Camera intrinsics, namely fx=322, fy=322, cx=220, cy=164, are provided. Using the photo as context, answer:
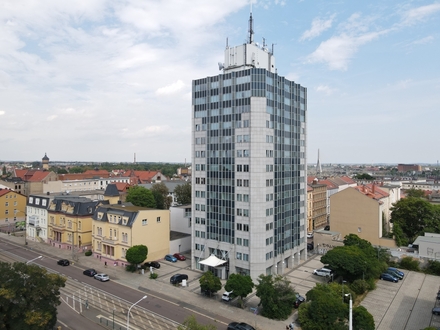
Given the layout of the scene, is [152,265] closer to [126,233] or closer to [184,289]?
[126,233]

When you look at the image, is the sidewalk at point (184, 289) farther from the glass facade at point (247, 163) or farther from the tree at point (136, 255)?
the glass facade at point (247, 163)

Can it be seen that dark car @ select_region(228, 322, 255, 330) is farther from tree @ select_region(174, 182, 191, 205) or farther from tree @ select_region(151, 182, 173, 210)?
tree @ select_region(174, 182, 191, 205)

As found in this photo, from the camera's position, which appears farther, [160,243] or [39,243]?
[39,243]

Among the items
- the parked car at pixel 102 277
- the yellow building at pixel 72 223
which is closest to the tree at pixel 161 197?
the yellow building at pixel 72 223

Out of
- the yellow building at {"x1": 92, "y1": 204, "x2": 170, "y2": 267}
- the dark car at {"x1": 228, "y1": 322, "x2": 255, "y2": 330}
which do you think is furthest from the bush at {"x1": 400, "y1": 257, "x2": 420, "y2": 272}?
the yellow building at {"x1": 92, "y1": 204, "x2": 170, "y2": 267}

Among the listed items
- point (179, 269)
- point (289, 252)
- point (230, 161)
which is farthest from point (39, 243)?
point (289, 252)

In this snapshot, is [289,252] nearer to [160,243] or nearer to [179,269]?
Answer: [179,269]
